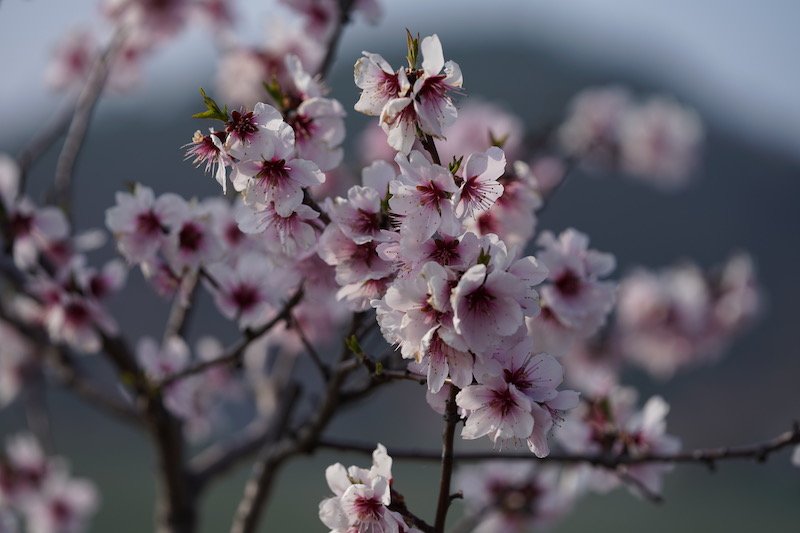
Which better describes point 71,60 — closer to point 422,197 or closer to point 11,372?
point 11,372

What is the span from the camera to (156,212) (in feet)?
4.54

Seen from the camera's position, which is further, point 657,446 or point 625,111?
point 625,111

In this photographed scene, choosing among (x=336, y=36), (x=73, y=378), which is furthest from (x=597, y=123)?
(x=73, y=378)

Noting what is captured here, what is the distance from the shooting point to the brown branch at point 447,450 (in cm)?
97

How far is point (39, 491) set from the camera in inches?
112

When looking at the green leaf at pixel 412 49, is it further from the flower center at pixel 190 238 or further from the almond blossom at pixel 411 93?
the flower center at pixel 190 238

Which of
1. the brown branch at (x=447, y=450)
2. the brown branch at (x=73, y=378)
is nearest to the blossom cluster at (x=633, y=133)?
the brown branch at (x=73, y=378)

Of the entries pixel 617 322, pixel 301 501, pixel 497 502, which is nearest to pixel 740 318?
pixel 617 322

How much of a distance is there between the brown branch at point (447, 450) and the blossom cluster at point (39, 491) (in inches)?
87.8

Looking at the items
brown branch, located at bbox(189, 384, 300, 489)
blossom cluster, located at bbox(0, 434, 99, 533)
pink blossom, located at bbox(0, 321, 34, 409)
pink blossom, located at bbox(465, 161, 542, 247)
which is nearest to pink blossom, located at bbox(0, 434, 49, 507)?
blossom cluster, located at bbox(0, 434, 99, 533)

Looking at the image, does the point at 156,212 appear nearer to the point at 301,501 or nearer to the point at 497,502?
the point at 497,502

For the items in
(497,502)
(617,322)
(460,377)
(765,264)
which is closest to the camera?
(460,377)

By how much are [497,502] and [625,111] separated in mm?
2558

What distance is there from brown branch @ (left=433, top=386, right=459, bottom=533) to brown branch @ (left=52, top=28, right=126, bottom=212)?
4.75 feet
